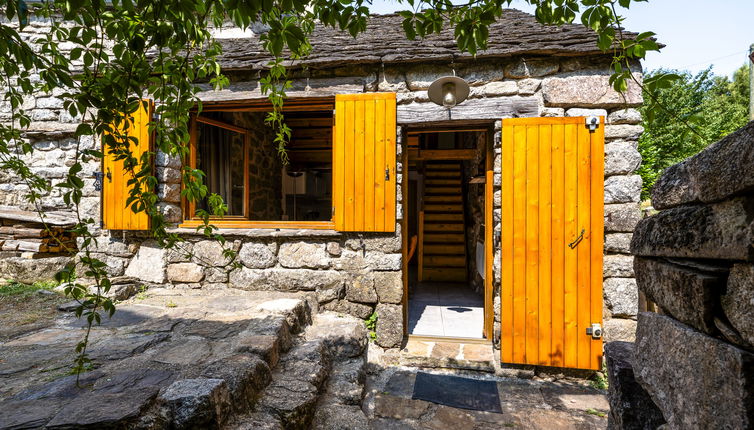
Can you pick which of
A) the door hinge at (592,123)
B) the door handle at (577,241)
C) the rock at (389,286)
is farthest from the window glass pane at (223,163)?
the door hinge at (592,123)

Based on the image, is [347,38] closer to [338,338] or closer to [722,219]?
[338,338]

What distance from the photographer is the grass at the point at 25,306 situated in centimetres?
254

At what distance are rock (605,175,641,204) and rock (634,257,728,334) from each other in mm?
2322

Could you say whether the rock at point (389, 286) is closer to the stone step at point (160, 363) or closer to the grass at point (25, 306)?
the stone step at point (160, 363)

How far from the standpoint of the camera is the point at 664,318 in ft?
3.33

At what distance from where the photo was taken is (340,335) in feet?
9.77

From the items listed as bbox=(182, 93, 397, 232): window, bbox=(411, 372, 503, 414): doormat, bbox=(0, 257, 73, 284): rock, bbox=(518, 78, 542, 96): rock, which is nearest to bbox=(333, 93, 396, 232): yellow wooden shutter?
bbox=(182, 93, 397, 232): window

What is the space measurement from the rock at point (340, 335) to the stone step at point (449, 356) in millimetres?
538

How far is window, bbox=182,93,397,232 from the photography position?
3367 mm

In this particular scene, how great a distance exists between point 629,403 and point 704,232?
Result: 2.73ft

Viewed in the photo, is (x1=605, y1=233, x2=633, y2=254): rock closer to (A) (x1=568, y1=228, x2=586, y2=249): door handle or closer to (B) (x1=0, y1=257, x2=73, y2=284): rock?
(A) (x1=568, y1=228, x2=586, y2=249): door handle

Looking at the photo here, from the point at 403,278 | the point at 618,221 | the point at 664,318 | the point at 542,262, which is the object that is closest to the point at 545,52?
the point at 618,221

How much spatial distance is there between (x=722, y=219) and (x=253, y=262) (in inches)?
136

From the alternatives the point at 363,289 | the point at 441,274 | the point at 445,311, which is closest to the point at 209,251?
the point at 363,289
